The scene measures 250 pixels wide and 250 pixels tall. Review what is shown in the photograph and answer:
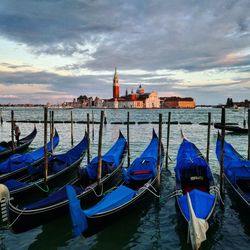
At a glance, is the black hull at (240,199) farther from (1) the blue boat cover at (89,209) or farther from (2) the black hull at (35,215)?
(2) the black hull at (35,215)

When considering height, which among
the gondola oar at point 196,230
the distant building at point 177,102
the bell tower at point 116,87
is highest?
the bell tower at point 116,87

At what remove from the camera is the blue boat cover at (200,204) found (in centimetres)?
589

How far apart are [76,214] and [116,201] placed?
138 centimetres

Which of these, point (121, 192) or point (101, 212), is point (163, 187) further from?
point (101, 212)

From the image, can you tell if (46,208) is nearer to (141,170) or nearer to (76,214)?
(76,214)

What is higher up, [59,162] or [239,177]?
[239,177]

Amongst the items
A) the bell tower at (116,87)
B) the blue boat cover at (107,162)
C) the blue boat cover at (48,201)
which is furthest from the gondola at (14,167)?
the bell tower at (116,87)

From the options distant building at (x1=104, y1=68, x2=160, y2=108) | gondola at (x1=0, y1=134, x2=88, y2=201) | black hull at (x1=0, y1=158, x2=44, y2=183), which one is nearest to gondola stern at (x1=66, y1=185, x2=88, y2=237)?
gondola at (x1=0, y1=134, x2=88, y2=201)

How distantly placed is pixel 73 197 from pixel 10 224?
1.65 metres

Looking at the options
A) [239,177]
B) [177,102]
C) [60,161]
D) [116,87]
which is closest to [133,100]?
[116,87]

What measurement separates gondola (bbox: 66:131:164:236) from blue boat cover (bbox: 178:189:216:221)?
1.24m

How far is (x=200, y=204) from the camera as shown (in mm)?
6152

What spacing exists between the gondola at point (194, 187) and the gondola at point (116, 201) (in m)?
0.86

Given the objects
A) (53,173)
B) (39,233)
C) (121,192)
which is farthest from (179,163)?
(39,233)
